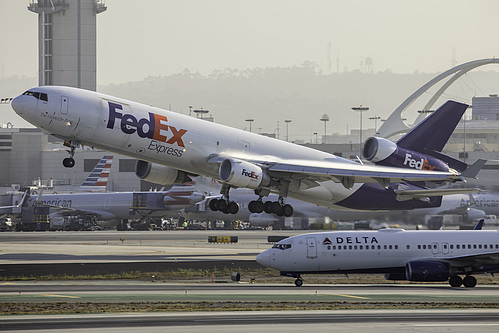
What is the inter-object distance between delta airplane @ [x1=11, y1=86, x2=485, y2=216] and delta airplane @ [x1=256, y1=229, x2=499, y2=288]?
317 cm

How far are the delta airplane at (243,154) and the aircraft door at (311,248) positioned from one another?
2508 millimetres

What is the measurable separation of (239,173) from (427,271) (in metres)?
14.8

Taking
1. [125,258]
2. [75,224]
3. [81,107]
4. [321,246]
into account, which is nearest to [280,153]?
[321,246]

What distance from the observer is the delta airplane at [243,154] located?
46750 millimetres

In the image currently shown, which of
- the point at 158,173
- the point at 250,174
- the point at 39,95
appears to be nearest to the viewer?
the point at 39,95

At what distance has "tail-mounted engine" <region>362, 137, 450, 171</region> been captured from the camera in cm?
6191

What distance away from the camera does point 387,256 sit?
178ft

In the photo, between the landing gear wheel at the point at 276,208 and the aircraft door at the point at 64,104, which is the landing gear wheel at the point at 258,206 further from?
the aircraft door at the point at 64,104

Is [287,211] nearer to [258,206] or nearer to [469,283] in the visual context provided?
[258,206]

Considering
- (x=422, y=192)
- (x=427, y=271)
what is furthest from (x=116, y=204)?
(x=427, y=271)

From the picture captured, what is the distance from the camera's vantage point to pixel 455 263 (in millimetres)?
53750

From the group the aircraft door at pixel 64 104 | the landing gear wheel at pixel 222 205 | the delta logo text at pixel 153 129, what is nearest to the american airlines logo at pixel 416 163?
the landing gear wheel at pixel 222 205

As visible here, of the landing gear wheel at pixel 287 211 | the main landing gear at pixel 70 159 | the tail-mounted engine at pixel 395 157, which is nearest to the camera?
the main landing gear at pixel 70 159

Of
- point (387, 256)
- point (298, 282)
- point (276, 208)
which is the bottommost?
point (298, 282)
